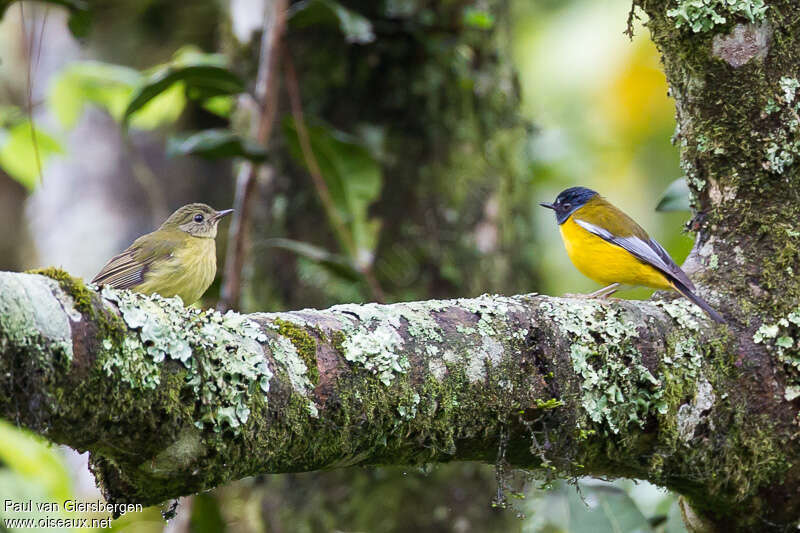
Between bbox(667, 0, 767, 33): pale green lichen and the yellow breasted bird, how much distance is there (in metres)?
0.80

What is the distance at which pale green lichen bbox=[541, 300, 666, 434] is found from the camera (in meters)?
2.22

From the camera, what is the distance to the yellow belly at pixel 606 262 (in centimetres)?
326

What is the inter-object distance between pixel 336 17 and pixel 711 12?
1.87 metres

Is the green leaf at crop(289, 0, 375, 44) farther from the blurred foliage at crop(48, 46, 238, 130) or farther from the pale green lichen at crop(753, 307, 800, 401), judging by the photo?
the pale green lichen at crop(753, 307, 800, 401)

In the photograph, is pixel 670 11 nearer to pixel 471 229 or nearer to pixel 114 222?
pixel 471 229

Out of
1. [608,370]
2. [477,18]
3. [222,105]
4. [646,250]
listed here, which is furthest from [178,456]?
[222,105]

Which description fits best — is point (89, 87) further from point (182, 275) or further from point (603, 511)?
point (603, 511)

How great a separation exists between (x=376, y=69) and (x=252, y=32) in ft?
2.56

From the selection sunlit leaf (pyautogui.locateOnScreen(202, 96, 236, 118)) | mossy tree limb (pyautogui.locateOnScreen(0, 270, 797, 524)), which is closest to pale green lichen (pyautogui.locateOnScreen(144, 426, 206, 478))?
mossy tree limb (pyautogui.locateOnScreen(0, 270, 797, 524))

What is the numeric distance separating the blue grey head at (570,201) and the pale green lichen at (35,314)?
276 cm

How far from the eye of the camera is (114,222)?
20.1 feet

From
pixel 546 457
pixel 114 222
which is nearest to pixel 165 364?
pixel 546 457

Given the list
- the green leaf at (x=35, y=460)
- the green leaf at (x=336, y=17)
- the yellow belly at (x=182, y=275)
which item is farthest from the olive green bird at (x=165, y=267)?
the green leaf at (x=35, y=460)

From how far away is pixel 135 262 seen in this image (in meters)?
3.31
